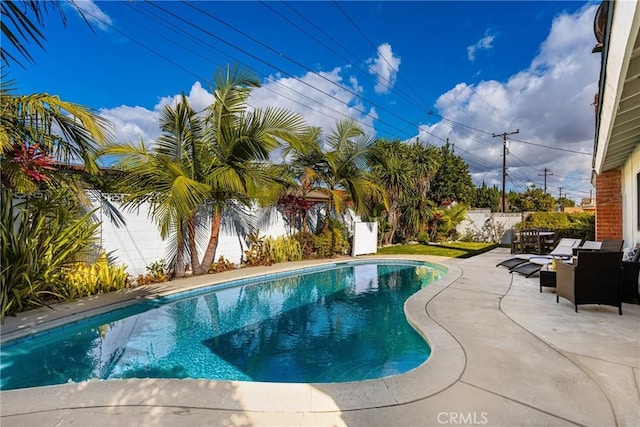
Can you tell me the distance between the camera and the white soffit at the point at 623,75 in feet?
6.95

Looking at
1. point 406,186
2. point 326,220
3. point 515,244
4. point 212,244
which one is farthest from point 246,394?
point 406,186

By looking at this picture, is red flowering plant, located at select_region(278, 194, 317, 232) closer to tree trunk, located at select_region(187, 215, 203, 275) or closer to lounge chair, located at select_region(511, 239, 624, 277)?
tree trunk, located at select_region(187, 215, 203, 275)

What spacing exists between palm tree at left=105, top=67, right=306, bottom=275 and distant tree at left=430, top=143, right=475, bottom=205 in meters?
17.8

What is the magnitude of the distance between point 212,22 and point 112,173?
19.9 ft

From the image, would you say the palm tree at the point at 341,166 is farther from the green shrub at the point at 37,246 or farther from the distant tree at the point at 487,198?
the distant tree at the point at 487,198

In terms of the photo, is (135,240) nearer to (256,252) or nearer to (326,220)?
(256,252)

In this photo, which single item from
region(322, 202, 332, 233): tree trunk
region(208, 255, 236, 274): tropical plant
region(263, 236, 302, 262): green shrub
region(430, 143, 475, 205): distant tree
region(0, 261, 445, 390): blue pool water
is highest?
region(430, 143, 475, 205): distant tree

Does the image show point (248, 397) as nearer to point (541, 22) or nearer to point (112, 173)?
point (112, 173)

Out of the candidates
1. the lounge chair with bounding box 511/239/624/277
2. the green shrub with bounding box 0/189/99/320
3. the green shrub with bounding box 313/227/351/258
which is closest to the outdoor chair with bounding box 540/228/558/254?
the lounge chair with bounding box 511/239/624/277

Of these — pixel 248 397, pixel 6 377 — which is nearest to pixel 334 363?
pixel 248 397

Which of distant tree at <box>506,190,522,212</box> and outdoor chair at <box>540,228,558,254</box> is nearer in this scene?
outdoor chair at <box>540,228,558,254</box>

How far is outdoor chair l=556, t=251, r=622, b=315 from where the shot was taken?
5242 mm

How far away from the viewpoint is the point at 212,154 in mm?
9617

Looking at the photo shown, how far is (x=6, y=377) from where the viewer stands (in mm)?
4129
